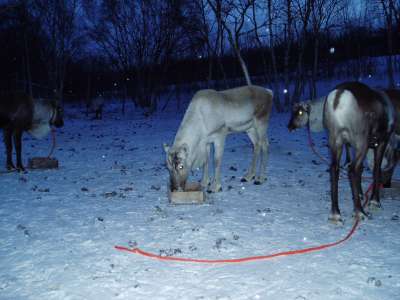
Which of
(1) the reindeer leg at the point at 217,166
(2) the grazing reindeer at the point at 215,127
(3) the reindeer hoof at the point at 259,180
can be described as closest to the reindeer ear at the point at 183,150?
(2) the grazing reindeer at the point at 215,127

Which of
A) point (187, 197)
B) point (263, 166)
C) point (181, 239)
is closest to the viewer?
point (181, 239)

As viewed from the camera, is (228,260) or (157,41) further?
(157,41)

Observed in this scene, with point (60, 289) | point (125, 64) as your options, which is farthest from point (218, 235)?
point (125, 64)

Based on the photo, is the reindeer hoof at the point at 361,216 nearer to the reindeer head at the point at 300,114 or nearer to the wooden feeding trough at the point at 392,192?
the wooden feeding trough at the point at 392,192

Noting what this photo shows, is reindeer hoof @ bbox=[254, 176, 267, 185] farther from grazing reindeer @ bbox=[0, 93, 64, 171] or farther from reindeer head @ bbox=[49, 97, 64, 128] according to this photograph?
reindeer head @ bbox=[49, 97, 64, 128]

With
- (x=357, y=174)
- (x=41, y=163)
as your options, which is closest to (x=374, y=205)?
(x=357, y=174)

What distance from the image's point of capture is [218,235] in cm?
511

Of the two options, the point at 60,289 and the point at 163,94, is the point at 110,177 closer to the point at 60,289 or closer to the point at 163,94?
the point at 60,289

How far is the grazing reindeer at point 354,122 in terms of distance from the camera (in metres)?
5.32

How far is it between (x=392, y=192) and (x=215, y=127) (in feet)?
11.5

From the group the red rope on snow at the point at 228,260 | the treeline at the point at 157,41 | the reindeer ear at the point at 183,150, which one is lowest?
the red rope on snow at the point at 228,260

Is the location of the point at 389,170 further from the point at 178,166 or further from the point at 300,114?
the point at 178,166

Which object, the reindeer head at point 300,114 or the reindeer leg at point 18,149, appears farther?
the reindeer leg at point 18,149

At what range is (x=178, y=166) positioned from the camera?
656 cm
